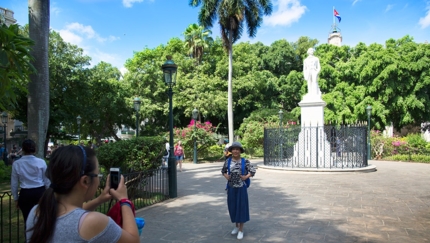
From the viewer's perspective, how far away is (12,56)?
3789mm

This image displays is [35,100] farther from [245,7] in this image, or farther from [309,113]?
[245,7]

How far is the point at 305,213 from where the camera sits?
6.94 meters

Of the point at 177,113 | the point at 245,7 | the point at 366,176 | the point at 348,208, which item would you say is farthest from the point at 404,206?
the point at 177,113

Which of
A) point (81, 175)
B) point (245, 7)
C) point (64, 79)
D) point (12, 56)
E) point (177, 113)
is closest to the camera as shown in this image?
point (81, 175)

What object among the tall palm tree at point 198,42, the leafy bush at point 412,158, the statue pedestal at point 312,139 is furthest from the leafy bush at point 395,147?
→ the tall palm tree at point 198,42

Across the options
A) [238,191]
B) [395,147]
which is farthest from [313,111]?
[238,191]

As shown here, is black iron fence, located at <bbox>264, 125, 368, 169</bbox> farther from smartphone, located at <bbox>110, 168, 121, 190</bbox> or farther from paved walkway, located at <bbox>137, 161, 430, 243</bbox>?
smartphone, located at <bbox>110, 168, 121, 190</bbox>

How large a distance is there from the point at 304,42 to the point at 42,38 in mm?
35777

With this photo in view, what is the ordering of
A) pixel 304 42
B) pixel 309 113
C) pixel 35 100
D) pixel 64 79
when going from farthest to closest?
pixel 304 42, pixel 64 79, pixel 309 113, pixel 35 100

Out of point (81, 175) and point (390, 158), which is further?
point (390, 158)

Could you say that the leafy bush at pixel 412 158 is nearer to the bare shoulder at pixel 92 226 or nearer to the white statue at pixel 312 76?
the white statue at pixel 312 76

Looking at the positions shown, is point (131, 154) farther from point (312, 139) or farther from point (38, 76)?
point (312, 139)

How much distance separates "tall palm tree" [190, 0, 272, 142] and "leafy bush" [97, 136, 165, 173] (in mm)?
13280

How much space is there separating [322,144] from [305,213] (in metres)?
9.06
